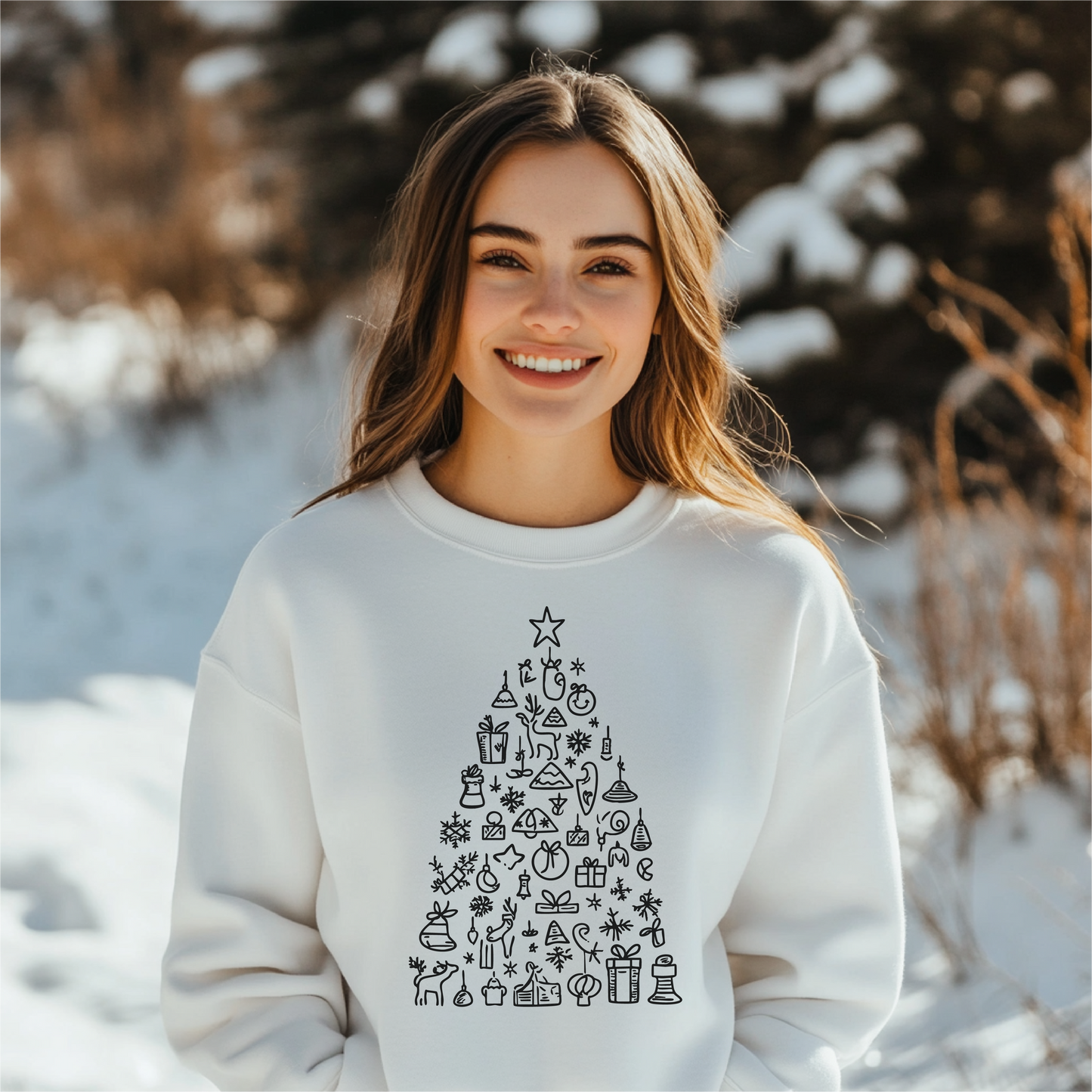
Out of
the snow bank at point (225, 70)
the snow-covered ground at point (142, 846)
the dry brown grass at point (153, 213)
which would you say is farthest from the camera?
the dry brown grass at point (153, 213)

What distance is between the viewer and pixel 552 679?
135 centimetres

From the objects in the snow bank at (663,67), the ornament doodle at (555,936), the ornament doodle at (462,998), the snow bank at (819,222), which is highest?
the snow bank at (663,67)

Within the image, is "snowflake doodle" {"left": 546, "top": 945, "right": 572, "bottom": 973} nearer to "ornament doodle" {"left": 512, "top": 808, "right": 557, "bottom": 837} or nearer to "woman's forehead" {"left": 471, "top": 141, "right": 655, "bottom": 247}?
"ornament doodle" {"left": 512, "top": 808, "right": 557, "bottom": 837}

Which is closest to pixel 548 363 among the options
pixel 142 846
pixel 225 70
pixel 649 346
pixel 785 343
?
pixel 649 346

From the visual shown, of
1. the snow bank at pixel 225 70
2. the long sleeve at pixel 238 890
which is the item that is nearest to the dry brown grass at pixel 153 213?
the snow bank at pixel 225 70

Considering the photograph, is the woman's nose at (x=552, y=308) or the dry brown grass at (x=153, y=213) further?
the dry brown grass at (x=153, y=213)

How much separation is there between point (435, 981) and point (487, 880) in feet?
0.39

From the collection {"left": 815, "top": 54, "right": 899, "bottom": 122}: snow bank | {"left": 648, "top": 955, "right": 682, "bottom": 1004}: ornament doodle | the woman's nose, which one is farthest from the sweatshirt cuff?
{"left": 815, "top": 54, "right": 899, "bottom": 122}: snow bank

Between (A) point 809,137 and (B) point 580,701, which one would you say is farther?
(A) point 809,137

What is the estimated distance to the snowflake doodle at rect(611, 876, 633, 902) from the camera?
1317 millimetres

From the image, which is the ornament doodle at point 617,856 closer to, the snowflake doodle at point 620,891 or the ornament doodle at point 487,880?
the snowflake doodle at point 620,891

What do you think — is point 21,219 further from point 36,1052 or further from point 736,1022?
point 736,1022

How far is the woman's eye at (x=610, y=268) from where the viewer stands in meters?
1.35

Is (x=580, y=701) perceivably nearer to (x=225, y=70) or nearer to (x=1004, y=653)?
(x=1004, y=653)
